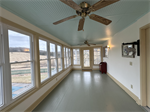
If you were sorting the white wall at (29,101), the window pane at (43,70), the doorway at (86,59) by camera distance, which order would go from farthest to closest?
1. the doorway at (86,59)
2. the window pane at (43,70)
3. the white wall at (29,101)

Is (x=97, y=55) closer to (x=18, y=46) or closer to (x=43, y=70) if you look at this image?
(x=43, y=70)

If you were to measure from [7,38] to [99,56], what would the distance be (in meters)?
6.67

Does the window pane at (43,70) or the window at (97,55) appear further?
the window at (97,55)

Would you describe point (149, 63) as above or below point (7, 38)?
below

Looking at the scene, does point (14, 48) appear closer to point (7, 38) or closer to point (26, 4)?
point (7, 38)

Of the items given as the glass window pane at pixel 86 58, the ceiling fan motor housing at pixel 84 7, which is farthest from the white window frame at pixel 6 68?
the glass window pane at pixel 86 58

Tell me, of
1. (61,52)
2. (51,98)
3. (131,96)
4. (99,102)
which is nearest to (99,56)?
(61,52)

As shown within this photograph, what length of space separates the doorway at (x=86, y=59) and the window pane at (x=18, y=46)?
18.7 feet

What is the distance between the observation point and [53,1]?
4.20ft

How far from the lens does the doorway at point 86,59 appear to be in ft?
23.5

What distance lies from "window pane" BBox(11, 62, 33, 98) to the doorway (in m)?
5.63

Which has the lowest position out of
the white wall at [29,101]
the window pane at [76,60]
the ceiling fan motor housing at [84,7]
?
the white wall at [29,101]

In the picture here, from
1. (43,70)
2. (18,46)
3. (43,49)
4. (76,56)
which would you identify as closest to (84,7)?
(18,46)

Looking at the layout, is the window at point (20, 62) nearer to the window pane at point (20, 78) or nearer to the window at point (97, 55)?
the window pane at point (20, 78)
